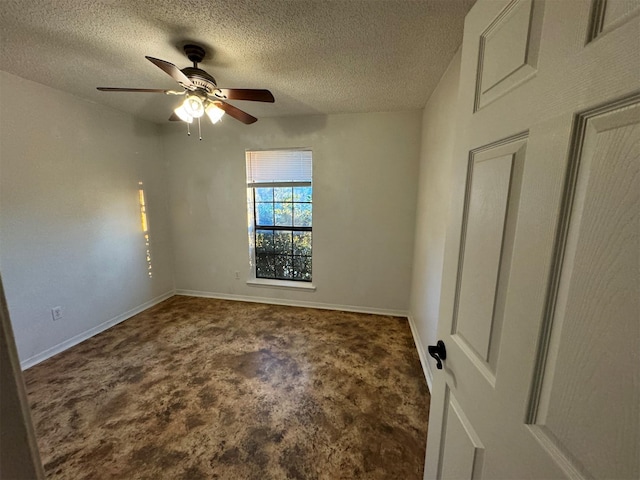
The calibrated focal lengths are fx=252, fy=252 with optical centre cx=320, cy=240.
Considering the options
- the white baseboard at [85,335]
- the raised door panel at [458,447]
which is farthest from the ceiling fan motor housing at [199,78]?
the white baseboard at [85,335]

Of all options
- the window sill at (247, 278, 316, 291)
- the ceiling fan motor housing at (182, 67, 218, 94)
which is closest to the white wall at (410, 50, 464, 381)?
the window sill at (247, 278, 316, 291)

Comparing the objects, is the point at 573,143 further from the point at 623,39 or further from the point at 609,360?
the point at 609,360

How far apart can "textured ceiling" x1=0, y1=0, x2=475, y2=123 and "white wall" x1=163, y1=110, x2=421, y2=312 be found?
24.2 inches

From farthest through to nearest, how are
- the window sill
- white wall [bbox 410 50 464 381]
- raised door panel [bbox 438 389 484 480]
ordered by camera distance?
the window sill → white wall [bbox 410 50 464 381] → raised door panel [bbox 438 389 484 480]

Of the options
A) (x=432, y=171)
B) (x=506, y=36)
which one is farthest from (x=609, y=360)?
(x=432, y=171)

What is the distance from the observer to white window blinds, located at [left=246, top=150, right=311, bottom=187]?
3.17m

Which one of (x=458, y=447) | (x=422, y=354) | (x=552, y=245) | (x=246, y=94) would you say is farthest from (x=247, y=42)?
(x=422, y=354)

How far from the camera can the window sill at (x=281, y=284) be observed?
132 inches

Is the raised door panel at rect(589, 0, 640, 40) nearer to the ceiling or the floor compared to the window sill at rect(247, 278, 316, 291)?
nearer to the ceiling

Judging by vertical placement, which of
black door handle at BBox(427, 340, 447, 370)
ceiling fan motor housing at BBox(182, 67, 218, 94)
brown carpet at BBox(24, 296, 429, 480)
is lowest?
brown carpet at BBox(24, 296, 429, 480)

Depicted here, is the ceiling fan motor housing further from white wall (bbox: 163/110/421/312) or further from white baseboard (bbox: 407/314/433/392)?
white baseboard (bbox: 407/314/433/392)

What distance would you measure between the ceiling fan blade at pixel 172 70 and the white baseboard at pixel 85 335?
2.30 m

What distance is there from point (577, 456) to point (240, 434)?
5.52 feet

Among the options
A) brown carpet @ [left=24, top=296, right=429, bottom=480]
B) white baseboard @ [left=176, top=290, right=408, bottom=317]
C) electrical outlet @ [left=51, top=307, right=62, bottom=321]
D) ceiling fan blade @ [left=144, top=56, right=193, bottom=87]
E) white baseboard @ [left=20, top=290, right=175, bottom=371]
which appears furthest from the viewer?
white baseboard @ [left=176, top=290, right=408, bottom=317]
